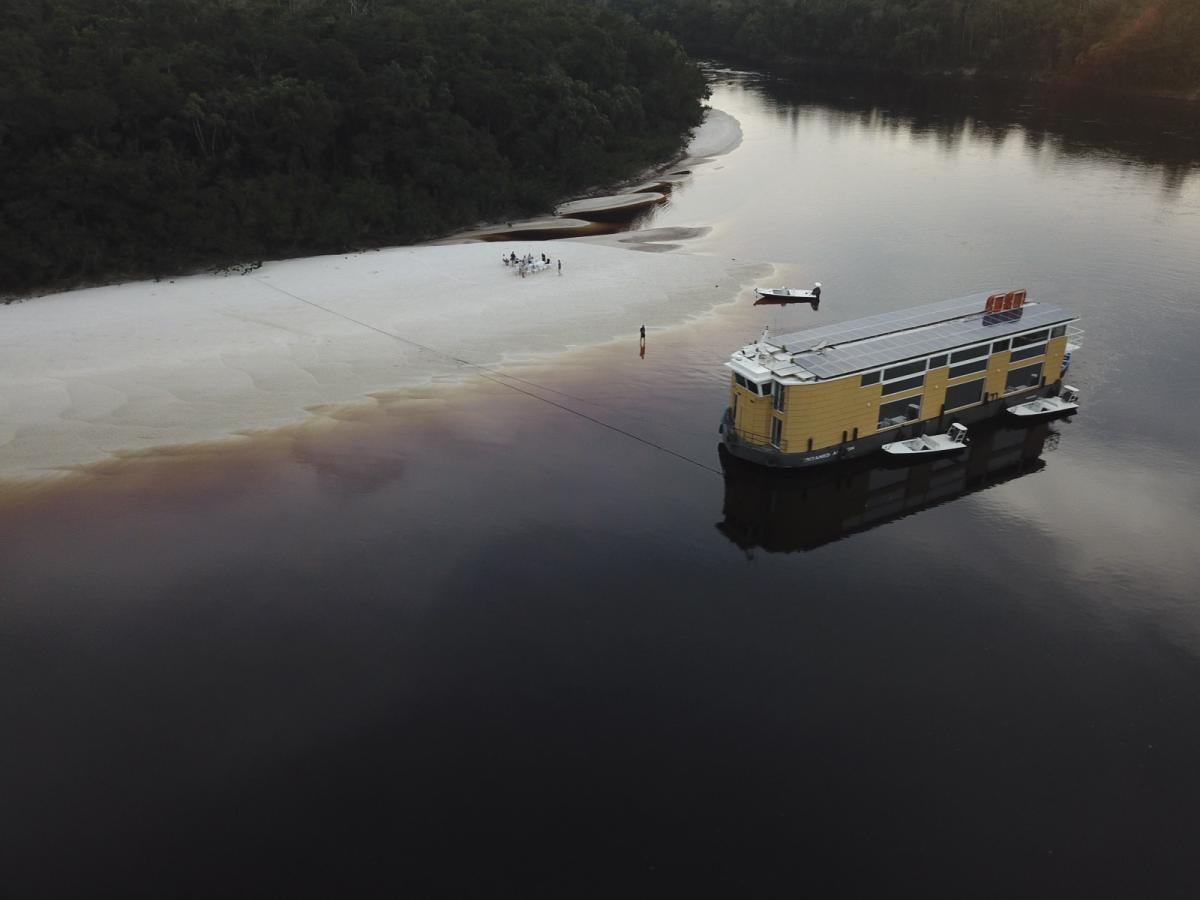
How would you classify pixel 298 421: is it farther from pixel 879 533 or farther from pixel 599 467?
pixel 879 533

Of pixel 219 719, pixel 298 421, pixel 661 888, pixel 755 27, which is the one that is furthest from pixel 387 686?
pixel 755 27

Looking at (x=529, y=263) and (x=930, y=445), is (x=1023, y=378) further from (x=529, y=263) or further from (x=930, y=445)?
(x=529, y=263)

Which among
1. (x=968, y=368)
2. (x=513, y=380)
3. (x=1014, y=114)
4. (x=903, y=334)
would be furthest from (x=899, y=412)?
(x=1014, y=114)

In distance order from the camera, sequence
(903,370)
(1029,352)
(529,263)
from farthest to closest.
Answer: (529,263) → (1029,352) → (903,370)

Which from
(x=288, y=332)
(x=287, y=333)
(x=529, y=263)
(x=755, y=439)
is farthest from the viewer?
(x=529, y=263)

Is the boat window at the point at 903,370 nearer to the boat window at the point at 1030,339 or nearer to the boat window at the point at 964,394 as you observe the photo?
the boat window at the point at 964,394

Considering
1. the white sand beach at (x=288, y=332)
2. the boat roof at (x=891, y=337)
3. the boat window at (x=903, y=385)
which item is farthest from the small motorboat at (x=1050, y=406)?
the white sand beach at (x=288, y=332)

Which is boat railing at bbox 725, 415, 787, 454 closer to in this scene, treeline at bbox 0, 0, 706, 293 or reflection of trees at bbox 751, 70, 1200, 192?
treeline at bbox 0, 0, 706, 293
